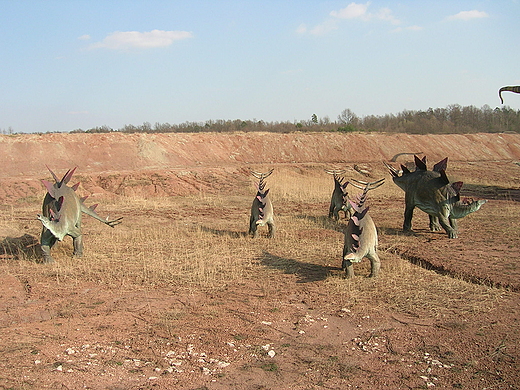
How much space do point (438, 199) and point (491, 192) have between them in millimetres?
12225

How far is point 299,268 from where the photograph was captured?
1000 cm

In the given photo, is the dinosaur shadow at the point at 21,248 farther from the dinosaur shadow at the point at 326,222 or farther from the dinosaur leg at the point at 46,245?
the dinosaur shadow at the point at 326,222

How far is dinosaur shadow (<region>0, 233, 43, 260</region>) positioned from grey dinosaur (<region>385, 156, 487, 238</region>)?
997 cm

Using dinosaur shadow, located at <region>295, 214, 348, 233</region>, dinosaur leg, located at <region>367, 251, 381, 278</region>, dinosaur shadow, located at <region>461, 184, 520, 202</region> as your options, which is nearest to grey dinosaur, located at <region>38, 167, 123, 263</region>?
dinosaur leg, located at <region>367, 251, 381, 278</region>

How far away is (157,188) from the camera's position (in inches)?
958

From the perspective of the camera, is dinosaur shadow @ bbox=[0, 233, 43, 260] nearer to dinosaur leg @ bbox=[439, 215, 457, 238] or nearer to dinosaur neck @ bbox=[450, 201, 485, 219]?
dinosaur leg @ bbox=[439, 215, 457, 238]

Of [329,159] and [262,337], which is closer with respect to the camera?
[262,337]

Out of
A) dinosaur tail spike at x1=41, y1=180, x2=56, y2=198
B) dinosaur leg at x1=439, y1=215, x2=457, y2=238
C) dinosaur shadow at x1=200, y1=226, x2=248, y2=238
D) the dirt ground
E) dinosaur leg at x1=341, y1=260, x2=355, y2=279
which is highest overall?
dinosaur tail spike at x1=41, y1=180, x2=56, y2=198

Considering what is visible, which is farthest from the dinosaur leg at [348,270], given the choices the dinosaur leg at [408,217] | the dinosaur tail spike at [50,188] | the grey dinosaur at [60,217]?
the dinosaur tail spike at [50,188]

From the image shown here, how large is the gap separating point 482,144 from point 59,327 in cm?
4697

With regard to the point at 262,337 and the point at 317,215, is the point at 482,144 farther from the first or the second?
the point at 262,337

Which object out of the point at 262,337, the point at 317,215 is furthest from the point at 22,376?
the point at 317,215

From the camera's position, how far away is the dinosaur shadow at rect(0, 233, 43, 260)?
1128cm

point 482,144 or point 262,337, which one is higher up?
point 482,144
